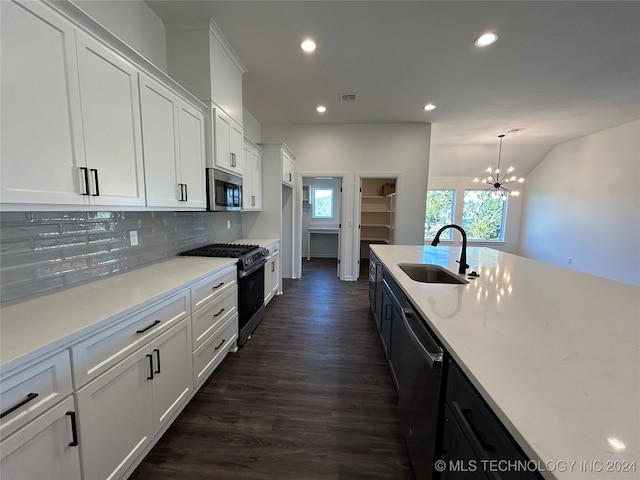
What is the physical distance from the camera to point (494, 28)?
7.40 feet

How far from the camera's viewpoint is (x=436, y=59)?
272cm

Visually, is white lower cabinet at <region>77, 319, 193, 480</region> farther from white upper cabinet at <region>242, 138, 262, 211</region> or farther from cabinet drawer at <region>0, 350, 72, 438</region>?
white upper cabinet at <region>242, 138, 262, 211</region>

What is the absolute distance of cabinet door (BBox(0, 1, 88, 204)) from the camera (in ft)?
3.12

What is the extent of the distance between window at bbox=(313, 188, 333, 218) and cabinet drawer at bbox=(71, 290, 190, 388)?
581cm

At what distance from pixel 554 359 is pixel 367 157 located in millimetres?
4490

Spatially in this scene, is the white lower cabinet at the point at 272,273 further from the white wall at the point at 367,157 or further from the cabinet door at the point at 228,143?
the white wall at the point at 367,157

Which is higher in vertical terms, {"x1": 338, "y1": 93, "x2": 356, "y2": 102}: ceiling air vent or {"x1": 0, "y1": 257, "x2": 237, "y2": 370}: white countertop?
{"x1": 338, "y1": 93, "x2": 356, "y2": 102}: ceiling air vent

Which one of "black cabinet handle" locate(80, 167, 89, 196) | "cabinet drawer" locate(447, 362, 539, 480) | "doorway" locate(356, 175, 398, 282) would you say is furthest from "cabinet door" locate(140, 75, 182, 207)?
"doorway" locate(356, 175, 398, 282)

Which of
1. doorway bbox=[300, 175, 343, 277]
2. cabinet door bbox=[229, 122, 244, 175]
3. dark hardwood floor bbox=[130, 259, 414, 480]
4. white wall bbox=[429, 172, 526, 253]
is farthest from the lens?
white wall bbox=[429, 172, 526, 253]

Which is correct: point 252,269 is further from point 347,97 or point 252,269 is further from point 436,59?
point 436,59

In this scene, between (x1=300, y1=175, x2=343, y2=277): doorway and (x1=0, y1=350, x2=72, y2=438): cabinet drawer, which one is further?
(x1=300, y1=175, x2=343, y2=277): doorway

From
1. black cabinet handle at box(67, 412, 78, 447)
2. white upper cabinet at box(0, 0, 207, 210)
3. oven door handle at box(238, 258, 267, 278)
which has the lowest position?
black cabinet handle at box(67, 412, 78, 447)

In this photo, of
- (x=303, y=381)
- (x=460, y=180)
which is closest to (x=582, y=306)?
(x=303, y=381)

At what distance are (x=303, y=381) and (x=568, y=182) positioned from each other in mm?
7609
